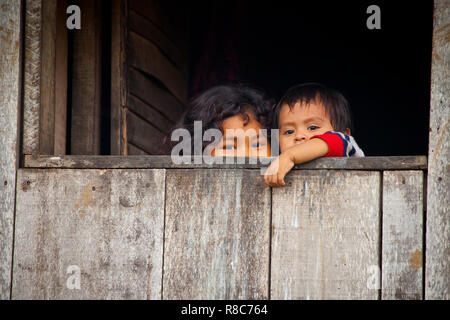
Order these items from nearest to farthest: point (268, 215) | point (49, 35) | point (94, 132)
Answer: point (268, 215) → point (49, 35) → point (94, 132)

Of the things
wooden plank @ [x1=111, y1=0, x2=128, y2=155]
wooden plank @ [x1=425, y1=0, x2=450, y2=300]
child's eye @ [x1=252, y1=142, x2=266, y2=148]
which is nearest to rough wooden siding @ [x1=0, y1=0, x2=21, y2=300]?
wooden plank @ [x1=111, y1=0, x2=128, y2=155]

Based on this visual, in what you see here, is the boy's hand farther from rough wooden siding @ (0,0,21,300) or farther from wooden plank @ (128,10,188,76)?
wooden plank @ (128,10,188,76)

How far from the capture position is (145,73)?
2492 millimetres

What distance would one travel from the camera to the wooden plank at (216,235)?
1512mm

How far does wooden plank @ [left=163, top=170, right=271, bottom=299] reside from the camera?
151 centimetres

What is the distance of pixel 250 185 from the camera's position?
153 cm

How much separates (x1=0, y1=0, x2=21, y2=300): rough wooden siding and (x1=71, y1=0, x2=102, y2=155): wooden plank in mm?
510

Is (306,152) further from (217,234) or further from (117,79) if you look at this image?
(117,79)

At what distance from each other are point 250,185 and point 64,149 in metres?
0.82

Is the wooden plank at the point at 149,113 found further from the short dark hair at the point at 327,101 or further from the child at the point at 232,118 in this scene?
the short dark hair at the point at 327,101

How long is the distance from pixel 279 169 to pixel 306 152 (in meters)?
0.09

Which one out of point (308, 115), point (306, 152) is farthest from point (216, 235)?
point (308, 115)
